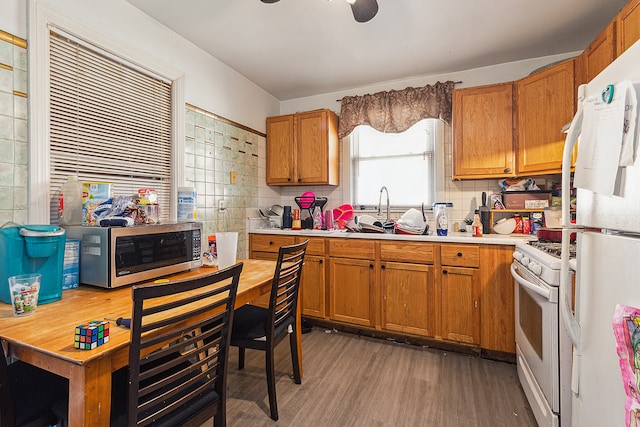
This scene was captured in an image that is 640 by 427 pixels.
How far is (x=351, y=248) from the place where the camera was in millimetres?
2695

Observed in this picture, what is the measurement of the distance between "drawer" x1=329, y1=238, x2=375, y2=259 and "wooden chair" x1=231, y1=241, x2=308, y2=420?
0.93 m

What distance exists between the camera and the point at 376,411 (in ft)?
5.53

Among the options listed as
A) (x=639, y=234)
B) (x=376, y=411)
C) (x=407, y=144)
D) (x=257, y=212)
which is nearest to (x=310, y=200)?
(x=257, y=212)

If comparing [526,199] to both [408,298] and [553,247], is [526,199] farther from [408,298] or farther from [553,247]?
[408,298]

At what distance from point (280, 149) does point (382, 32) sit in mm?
1606

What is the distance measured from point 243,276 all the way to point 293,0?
180cm

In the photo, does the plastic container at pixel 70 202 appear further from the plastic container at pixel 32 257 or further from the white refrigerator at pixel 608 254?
the white refrigerator at pixel 608 254

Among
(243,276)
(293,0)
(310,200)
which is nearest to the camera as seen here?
(243,276)

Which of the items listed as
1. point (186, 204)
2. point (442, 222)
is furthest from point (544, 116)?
point (186, 204)

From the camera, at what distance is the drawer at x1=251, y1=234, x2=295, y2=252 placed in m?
2.93

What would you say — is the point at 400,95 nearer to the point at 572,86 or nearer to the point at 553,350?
the point at 572,86

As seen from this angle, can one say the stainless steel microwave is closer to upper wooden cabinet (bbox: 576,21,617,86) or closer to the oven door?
the oven door

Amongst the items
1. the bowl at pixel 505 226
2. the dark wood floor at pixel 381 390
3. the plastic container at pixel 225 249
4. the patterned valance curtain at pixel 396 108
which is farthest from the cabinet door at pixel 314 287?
the bowl at pixel 505 226

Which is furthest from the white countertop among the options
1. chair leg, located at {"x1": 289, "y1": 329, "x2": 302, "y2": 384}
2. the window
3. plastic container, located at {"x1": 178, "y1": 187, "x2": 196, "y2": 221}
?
chair leg, located at {"x1": 289, "y1": 329, "x2": 302, "y2": 384}
